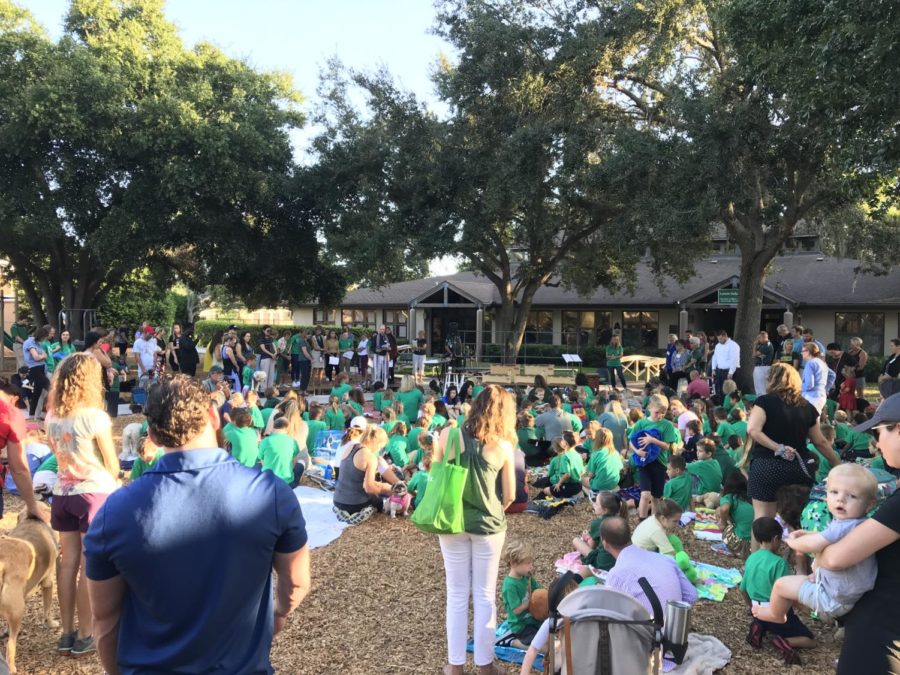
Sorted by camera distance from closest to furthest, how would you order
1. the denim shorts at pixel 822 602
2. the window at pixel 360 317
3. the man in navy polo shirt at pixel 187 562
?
1. the man in navy polo shirt at pixel 187 562
2. the denim shorts at pixel 822 602
3. the window at pixel 360 317

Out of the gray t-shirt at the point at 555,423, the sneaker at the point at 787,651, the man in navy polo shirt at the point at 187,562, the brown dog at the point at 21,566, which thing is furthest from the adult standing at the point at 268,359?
the man in navy polo shirt at the point at 187,562

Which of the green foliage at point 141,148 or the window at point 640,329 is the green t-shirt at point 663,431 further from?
the window at point 640,329

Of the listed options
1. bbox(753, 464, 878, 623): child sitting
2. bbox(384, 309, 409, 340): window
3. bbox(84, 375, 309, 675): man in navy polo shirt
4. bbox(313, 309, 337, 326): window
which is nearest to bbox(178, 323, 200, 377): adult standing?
bbox(84, 375, 309, 675): man in navy polo shirt

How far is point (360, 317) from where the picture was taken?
38781mm

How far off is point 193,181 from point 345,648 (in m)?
17.6

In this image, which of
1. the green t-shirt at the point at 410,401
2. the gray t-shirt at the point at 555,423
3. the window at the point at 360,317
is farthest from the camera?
the window at the point at 360,317

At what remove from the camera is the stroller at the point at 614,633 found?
108 inches

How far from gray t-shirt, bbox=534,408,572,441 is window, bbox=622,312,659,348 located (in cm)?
2024

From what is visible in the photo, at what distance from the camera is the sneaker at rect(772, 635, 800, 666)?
423 centimetres

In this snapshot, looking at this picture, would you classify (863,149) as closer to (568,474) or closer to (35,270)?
(568,474)

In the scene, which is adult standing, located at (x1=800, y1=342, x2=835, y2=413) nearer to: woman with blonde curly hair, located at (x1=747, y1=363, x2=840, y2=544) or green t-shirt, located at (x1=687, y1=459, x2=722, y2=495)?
green t-shirt, located at (x1=687, y1=459, x2=722, y2=495)

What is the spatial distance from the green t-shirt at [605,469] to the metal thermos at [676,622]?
445 cm

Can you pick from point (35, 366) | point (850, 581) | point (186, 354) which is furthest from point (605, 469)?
point (186, 354)

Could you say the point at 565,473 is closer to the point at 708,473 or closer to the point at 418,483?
the point at 708,473
